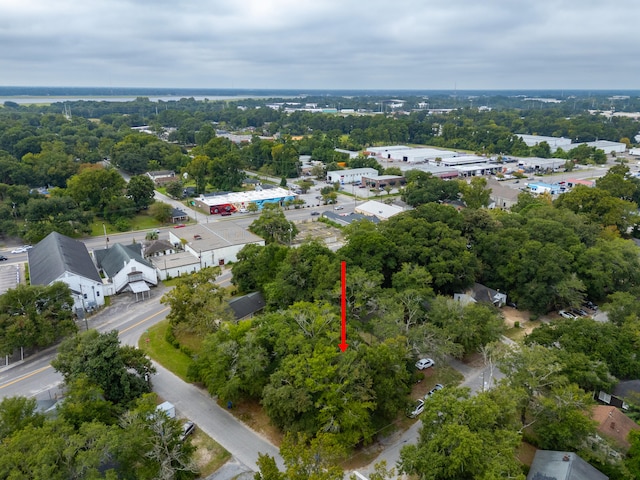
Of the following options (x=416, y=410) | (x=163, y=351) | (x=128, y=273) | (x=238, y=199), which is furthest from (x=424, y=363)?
(x=238, y=199)

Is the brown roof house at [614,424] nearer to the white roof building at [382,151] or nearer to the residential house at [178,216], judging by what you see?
the residential house at [178,216]

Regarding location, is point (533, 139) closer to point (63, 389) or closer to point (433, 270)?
point (433, 270)

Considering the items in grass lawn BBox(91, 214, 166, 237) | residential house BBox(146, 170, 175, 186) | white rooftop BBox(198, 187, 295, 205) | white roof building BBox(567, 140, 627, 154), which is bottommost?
grass lawn BBox(91, 214, 166, 237)

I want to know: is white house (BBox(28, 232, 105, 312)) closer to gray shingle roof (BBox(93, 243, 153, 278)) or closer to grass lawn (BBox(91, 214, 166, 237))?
gray shingle roof (BBox(93, 243, 153, 278))

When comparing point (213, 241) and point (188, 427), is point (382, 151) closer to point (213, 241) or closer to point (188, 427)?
point (213, 241)

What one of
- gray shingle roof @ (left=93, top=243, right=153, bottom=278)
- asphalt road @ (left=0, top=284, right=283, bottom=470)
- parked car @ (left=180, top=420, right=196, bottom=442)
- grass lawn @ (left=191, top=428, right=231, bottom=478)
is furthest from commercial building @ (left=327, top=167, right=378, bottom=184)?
grass lawn @ (left=191, top=428, right=231, bottom=478)

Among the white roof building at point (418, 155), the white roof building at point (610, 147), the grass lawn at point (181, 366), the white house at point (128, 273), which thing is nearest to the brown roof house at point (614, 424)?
the grass lawn at point (181, 366)
